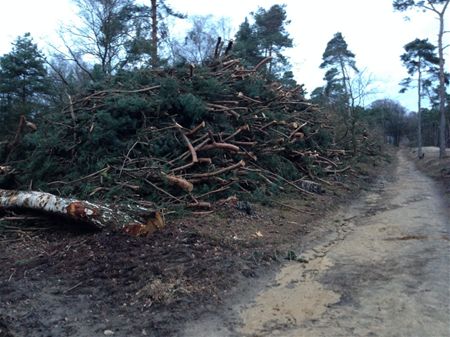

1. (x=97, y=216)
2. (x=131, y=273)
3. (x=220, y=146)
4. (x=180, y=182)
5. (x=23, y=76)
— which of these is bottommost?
(x=131, y=273)

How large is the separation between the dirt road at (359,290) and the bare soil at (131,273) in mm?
339

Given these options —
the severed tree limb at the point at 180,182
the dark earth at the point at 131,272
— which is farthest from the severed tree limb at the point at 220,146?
the dark earth at the point at 131,272

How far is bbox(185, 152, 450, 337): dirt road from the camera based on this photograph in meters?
3.92

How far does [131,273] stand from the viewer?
491 cm

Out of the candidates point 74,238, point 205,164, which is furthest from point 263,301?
point 205,164

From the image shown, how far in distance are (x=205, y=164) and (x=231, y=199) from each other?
121 centimetres

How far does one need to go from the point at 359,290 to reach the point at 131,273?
8.84ft

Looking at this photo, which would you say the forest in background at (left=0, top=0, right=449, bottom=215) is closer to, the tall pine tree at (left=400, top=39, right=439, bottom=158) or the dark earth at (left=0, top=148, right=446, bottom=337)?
the dark earth at (left=0, top=148, right=446, bottom=337)

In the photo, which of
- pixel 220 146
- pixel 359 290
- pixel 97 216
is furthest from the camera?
pixel 220 146

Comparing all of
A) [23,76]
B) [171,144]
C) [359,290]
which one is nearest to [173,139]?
[171,144]

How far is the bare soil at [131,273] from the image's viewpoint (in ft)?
13.2

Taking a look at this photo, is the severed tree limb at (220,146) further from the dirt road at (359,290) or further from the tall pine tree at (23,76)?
the tall pine tree at (23,76)

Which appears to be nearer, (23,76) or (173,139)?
(173,139)

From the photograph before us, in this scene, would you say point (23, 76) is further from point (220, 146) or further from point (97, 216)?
point (97, 216)
